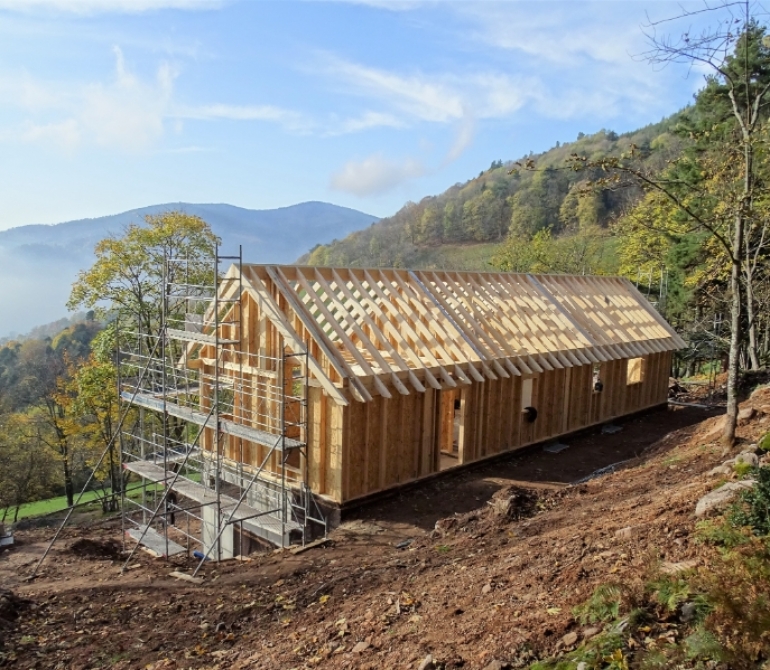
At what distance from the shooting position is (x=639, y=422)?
18672mm

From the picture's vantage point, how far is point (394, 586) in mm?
6816

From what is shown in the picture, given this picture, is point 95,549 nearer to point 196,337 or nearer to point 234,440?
point 234,440

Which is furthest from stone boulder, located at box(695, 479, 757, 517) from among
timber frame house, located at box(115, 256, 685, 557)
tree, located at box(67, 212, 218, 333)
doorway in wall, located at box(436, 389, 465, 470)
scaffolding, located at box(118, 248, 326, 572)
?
tree, located at box(67, 212, 218, 333)

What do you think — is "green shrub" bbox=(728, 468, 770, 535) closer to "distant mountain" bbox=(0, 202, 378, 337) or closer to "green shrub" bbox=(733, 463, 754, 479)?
"green shrub" bbox=(733, 463, 754, 479)

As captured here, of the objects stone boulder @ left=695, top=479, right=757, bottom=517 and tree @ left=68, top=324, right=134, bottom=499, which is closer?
stone boulder @ left=695, top=479, right=757, bottom=517

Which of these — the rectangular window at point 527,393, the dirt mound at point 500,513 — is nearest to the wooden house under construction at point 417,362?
the rectangular window at point 527,393

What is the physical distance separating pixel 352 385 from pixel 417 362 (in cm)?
203

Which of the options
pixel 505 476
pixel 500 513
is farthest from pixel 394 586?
pixel 505 476

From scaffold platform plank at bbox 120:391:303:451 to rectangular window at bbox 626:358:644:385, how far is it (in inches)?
508

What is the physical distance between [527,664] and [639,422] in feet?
53.5

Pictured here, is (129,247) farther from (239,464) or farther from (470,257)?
(470,257)

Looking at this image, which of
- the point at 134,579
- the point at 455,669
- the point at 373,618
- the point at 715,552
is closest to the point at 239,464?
the point at 134,579

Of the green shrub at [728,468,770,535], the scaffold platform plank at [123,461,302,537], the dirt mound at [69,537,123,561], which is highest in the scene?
the green shrub at [728,468,770,535]

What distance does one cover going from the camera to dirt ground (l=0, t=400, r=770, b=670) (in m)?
5.00
